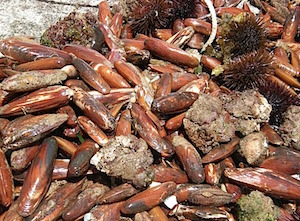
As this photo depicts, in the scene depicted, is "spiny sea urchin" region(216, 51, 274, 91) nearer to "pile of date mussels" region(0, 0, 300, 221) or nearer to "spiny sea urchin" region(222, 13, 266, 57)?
"pile of date mussels" region(0, 0, 300, 221)

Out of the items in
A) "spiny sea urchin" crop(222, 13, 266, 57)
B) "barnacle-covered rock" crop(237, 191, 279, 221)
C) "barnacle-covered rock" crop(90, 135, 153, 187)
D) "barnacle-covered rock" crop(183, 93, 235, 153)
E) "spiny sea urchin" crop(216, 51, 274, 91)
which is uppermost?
"spiny sea urchin" crop(222, 13, 266, 57)

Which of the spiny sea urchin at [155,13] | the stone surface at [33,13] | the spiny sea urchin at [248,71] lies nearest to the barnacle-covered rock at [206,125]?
the spiny sea urchin at [248,71]

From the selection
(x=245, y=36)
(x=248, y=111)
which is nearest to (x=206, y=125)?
(x=248, y=111)

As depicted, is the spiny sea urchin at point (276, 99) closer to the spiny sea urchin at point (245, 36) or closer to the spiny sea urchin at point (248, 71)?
the spiny sea urchin at point (248, 71)

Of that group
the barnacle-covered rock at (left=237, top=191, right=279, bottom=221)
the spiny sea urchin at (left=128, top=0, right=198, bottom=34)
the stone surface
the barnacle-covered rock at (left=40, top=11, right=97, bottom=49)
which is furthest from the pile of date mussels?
the stone surface

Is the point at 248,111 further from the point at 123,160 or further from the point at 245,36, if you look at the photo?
the point at 123,160

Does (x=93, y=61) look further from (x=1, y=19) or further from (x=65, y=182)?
(x=1, y=19)
